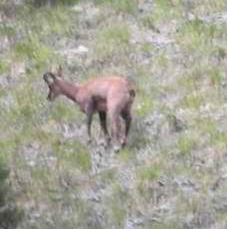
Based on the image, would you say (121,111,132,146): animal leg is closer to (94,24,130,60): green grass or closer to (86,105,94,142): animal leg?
(86,105,94,142): animal leg

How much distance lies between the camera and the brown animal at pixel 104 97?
43.1 ft

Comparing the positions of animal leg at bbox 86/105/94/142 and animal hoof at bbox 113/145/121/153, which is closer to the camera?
animal hoof at bbox 113/145/121/153

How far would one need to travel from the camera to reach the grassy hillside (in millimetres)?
12234

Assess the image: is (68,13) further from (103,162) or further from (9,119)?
(103,162)

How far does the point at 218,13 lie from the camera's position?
17.0 m

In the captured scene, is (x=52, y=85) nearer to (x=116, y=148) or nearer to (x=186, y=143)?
(x=116, y=148)

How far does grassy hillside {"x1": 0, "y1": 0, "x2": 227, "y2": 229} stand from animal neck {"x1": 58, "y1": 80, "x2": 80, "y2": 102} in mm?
483

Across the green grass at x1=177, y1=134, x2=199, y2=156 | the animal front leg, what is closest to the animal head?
the animal front leg

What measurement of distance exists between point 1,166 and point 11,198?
67 cm

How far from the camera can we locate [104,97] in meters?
13.4

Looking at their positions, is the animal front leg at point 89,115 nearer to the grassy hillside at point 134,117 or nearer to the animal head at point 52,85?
the grassy hillside at point 134,117

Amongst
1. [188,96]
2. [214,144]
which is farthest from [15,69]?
[214,144]

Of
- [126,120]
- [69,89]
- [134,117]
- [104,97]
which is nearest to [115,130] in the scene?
[126,120]

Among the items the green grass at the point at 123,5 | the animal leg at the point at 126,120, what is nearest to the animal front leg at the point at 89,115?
the animal leg at the point at 126,120
